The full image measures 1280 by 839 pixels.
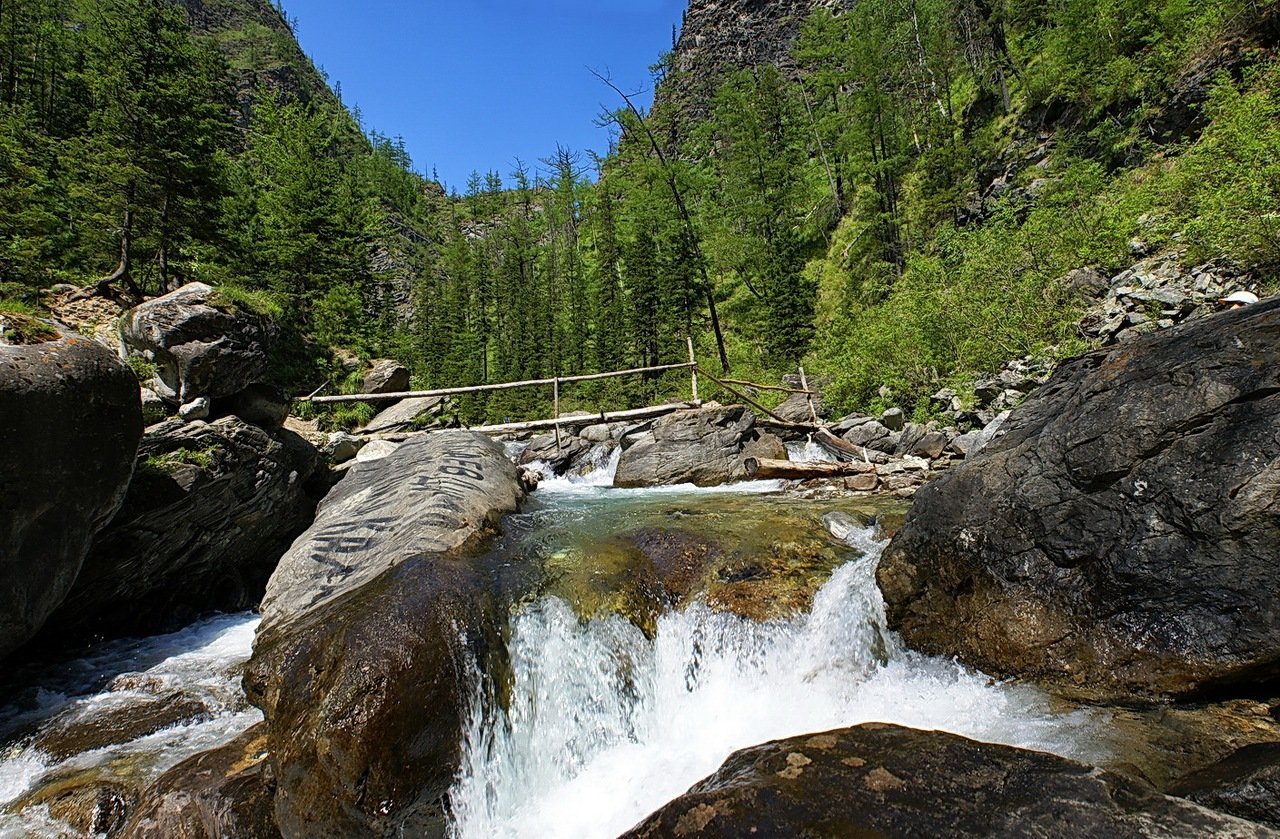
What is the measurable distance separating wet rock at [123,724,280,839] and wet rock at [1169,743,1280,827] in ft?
16.7

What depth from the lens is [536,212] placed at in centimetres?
6600

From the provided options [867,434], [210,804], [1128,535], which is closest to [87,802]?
[210,804]

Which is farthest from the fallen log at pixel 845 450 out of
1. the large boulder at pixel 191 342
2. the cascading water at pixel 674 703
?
the large boulder at pixel 191 342

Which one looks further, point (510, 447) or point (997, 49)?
point (997, 49)

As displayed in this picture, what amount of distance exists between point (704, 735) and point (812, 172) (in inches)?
1432

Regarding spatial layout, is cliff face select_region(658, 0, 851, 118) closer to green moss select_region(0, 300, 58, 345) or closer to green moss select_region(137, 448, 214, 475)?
green moss select_region(137, 448, 214, 475)

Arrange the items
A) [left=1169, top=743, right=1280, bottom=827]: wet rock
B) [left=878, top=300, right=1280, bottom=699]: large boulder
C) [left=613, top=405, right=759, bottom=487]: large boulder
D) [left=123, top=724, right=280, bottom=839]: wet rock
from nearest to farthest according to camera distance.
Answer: [left=1169, top=743, right=1280, bottom=827]: wet rock, [left=878, top=300, right=1280, bottom=699]: large boulder, [left=123, top=724, right=280, bottom=839]: wet rock, [left=613, top=405, right=759, bottom=487]: large boulder

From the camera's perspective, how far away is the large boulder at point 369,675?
336 centimetres

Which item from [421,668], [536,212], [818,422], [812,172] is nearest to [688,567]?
[421,668]

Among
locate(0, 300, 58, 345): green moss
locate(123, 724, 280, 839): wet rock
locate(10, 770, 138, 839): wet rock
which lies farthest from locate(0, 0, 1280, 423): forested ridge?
locate(123, 724, 280, 839): wet rock

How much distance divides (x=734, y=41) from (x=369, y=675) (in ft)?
241

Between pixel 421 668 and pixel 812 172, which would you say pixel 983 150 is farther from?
pixel 421 668

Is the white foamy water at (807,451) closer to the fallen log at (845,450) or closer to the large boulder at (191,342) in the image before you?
the fallen log at (845,450)

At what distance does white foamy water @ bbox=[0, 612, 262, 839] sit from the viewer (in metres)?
4.14
